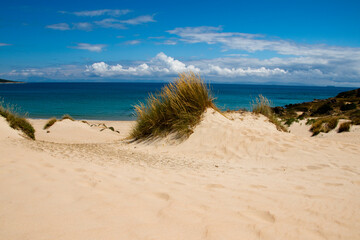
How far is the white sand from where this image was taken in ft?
7.47

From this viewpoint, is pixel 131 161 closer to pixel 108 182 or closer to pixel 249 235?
pixel 108 182

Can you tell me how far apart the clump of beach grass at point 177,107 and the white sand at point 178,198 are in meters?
2.50

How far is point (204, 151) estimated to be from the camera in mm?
6848

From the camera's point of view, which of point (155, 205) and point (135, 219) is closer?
point (135, 219)

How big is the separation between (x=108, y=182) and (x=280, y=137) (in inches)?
223

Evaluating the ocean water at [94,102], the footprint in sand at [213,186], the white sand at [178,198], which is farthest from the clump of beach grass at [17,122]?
the footprint in sand at [213,186]

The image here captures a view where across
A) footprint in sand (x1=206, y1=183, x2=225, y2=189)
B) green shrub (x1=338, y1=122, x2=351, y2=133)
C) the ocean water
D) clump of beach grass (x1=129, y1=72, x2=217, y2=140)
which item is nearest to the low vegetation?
green shrub (x1=338, y1=122, x2=351, y2=133)

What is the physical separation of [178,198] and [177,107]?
5386mm

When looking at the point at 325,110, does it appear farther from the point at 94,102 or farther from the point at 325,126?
the point at 94,102

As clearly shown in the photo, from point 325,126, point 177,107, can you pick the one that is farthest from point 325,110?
point 177,107

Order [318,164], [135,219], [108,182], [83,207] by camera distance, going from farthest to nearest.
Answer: [318,164]
[108,182]
[83,207]
[135,219]

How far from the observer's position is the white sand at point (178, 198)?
7.47 feet

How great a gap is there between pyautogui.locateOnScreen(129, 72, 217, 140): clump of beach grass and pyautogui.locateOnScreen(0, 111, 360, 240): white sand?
8.19 ft

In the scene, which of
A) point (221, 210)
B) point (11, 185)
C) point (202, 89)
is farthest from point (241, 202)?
point (202, 89)
